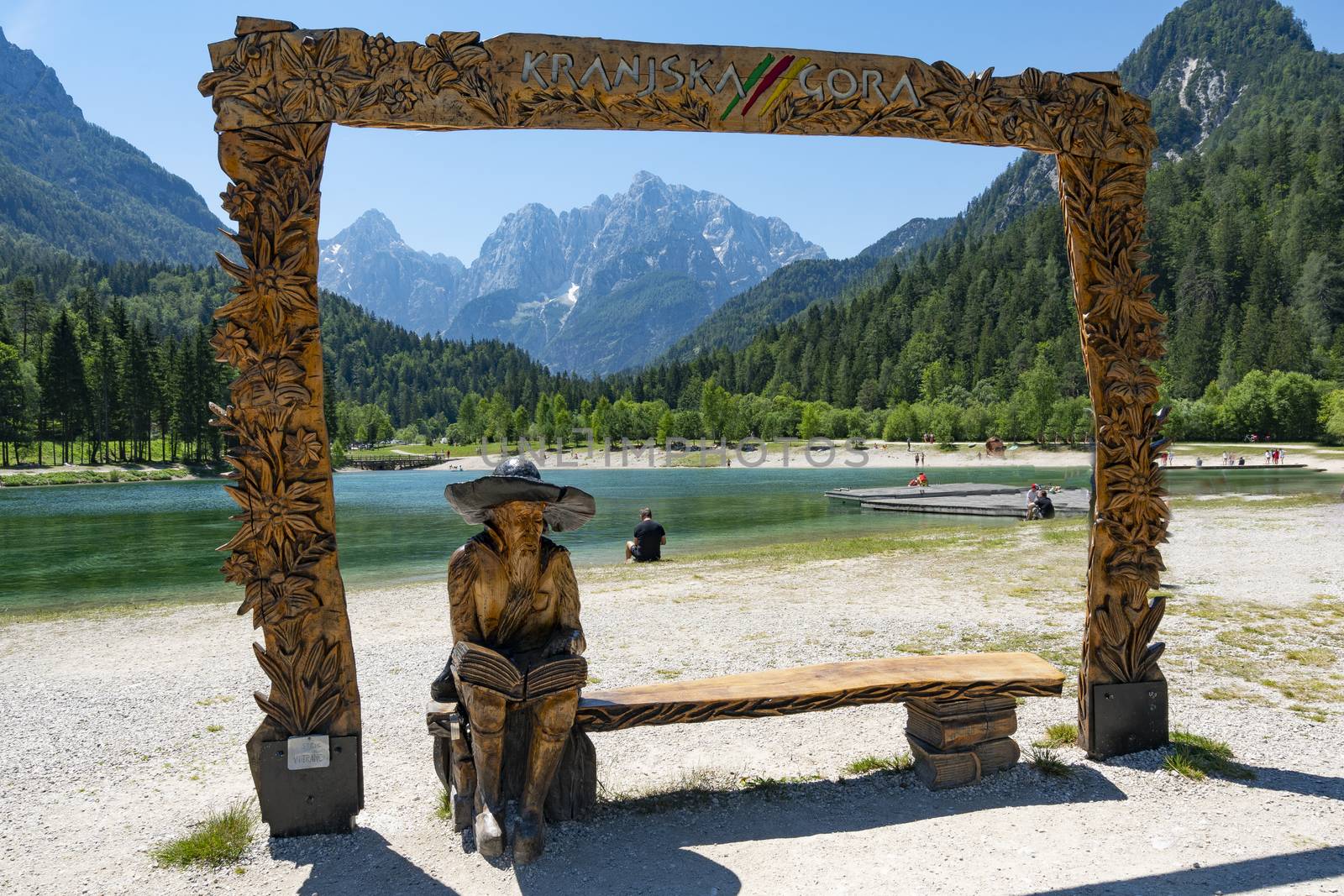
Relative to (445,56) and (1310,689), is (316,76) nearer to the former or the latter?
(445,56)

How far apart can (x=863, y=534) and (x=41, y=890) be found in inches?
1018

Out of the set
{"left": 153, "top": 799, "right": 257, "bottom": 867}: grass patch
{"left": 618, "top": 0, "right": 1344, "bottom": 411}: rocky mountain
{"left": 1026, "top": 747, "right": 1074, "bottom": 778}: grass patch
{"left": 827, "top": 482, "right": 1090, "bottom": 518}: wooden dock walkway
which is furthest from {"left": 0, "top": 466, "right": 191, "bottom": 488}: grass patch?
{"left": 618, "top": 0, "right": 1344, "bottom": 411}: rocky mountain

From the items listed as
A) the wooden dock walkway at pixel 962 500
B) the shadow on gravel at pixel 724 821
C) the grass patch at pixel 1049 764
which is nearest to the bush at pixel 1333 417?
the wooden dock walkway at pixel 962 500

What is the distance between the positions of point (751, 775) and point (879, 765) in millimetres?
974

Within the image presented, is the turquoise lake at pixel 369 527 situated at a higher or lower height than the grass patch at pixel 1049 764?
lower

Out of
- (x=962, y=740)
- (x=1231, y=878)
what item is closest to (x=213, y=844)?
(x=962, y=740)

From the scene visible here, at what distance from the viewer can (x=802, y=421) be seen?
15150 cm

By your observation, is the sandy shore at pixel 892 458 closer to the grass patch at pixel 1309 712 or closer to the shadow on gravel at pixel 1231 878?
the grass patch at pixel 1309 712

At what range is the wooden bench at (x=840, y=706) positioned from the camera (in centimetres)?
524

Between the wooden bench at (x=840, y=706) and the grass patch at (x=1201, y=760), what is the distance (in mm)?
952

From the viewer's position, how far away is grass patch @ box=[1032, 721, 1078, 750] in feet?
20.8

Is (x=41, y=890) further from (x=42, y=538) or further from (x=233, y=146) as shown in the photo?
(x=42, y=538)

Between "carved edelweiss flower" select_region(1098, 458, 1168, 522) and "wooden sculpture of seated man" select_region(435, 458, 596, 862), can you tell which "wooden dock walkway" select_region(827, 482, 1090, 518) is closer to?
"carved edelweiss flower" select_region(1098, 458, 1168, 522)

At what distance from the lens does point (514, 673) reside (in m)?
4.63
